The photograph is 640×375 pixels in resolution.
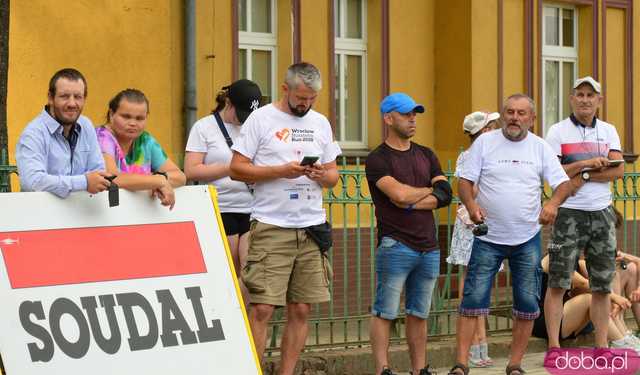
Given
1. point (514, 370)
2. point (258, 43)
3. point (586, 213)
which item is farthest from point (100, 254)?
point (258, 43)

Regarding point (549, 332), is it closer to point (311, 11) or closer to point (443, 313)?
point (443, 313)

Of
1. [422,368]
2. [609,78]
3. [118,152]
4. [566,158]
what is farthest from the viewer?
[609,78]

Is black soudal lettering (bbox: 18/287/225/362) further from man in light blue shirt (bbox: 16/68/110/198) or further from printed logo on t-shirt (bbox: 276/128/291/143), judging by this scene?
printed logo on t-shirt (bbox: 276/128/291/143)

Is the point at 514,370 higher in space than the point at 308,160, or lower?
lower

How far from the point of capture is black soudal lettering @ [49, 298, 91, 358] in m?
6.33

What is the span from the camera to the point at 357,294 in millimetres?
10750

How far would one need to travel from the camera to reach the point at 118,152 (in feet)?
24.9

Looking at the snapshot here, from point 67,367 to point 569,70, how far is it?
10.9m

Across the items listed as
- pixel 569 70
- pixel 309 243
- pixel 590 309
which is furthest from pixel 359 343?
pixel 569 70

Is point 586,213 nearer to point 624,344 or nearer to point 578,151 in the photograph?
point 578,151

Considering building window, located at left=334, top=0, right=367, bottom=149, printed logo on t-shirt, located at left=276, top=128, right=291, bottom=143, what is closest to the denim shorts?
printed logo on t-shirt, located at left=276, top=128, right=291, bottom=143

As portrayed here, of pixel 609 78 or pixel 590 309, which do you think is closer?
pixel 590 309

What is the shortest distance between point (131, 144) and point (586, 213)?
3.81 metres

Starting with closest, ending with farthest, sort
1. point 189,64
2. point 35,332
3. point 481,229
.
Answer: point 35,332
point 481,229
point 189,64
